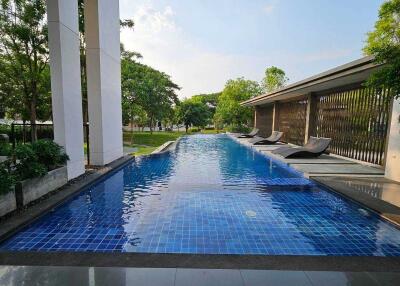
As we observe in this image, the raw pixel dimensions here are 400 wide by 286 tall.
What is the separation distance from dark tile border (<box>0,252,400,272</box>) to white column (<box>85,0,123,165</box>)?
5884 mm

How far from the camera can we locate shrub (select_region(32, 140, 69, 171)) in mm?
5465

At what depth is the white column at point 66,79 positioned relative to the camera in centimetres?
600

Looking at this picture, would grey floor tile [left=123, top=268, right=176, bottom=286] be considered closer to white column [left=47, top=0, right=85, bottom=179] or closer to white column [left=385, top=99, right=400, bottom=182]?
white column [left=47, top=0, right=85, bottom=179]

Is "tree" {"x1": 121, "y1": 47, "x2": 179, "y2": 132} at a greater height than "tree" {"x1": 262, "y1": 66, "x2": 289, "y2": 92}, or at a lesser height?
lesser

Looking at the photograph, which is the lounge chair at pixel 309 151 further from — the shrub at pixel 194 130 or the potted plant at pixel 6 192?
the shrub at pixel 194 130

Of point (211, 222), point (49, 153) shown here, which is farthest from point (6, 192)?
point (211, 222)

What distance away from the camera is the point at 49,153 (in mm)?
5535

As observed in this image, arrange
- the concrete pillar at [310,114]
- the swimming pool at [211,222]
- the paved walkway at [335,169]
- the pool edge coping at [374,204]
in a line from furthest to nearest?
the concrete pillar at [310,114]
the paved walkway at [335,169]
the pool edge coping at [374,204]
the swimming pool at [211,222]

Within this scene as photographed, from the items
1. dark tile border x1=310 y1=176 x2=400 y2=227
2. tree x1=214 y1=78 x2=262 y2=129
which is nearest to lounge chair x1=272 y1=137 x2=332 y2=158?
dark tile border x1=310 y1=176 x2=400 y2=227

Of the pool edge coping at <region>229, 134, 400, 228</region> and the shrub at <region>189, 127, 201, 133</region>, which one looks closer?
the pool edge coping at <region>229, 134, 400, 228</region>

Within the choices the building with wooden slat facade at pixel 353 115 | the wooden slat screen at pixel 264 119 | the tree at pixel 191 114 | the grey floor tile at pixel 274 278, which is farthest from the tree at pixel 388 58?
the tree at pixel 191 114

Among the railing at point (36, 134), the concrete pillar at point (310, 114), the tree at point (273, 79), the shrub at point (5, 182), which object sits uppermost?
the tree at point (273, 79)

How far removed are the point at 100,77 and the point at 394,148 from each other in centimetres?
904

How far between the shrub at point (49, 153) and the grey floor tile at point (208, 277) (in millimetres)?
4229
